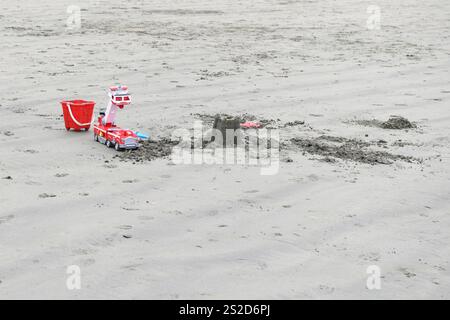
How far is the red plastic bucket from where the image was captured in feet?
19.5

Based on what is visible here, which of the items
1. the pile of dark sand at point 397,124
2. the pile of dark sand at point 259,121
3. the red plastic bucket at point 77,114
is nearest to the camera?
the red plastic bucket at point 77,114

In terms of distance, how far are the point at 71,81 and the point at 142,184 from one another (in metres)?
3.35

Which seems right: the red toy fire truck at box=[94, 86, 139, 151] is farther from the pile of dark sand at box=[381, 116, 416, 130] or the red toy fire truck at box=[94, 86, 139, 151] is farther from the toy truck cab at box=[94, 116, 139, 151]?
the pile of dark sand at box=[381, 116, 416, 130]

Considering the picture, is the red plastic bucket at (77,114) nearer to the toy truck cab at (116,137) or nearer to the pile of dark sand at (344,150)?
the toy truck cab at (116,137)

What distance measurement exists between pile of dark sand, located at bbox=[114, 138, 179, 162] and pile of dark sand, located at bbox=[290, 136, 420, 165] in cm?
96

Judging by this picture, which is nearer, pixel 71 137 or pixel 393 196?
pixel 393 196

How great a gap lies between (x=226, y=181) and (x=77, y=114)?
5.27 feet

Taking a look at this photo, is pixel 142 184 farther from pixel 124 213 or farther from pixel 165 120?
pixel 165 120

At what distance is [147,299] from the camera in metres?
3.37

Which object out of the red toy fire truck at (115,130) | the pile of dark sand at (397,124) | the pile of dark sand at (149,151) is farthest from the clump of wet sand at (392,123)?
the red toy fire truck at (115,130)

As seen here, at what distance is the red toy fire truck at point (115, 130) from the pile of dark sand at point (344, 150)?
1.24 metres

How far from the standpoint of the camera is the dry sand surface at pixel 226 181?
3635 millimetres

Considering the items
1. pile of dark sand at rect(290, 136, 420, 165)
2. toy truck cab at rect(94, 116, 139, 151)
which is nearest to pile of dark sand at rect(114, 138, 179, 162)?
toy truck cab at rect(94, 116, 139, 151)

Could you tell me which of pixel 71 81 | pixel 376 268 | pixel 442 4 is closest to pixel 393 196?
pixel 376 268
